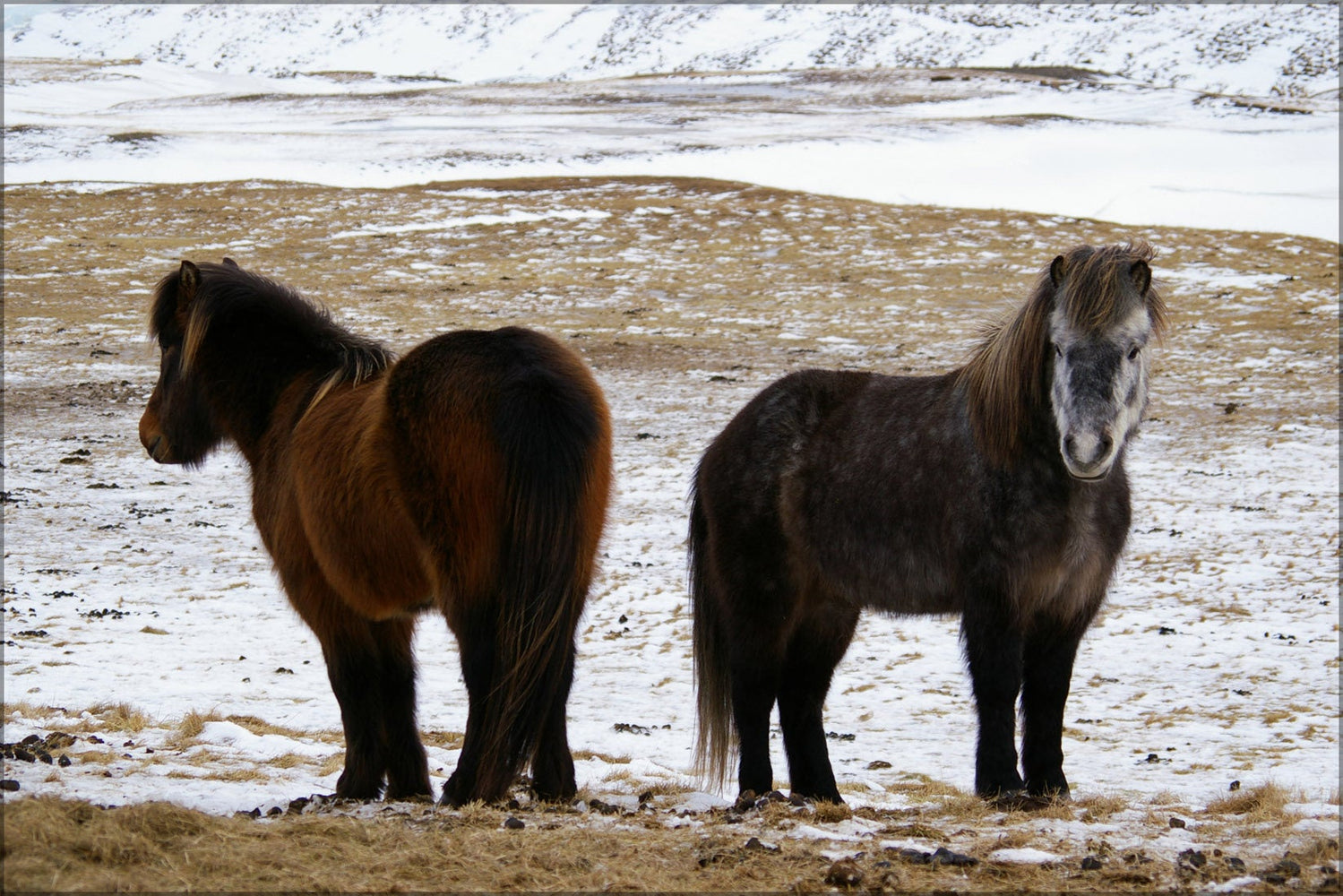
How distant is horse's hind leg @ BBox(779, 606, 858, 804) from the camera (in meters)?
4.72

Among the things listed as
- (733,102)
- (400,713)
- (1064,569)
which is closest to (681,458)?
(400,713)

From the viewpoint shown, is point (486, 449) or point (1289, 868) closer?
point (1289, 868)

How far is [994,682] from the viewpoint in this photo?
13.4 ft

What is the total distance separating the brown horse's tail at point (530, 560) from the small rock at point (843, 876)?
1272 mm

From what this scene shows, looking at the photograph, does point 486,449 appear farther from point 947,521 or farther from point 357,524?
point 947,521

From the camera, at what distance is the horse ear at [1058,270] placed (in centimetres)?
409

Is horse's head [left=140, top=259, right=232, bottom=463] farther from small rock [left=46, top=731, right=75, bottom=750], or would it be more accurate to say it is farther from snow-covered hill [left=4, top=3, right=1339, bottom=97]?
snow-covered hill [left=4, top=3, right=1339, bottom=97]

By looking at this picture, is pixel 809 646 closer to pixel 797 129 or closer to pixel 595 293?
pixel 595 293

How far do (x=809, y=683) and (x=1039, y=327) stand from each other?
5.59 ft

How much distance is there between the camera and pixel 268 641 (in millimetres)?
7379

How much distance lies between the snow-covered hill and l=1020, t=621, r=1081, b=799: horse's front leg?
4260 cm

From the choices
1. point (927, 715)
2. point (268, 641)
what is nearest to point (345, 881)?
point (927, 715)

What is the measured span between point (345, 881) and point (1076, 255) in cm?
308

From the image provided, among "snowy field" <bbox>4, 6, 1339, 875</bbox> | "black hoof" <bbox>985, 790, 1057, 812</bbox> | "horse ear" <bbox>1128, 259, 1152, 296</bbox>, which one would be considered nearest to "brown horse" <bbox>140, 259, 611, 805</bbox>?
"snowy field" <bbox>4, 6, 1339, 875</bbox>
